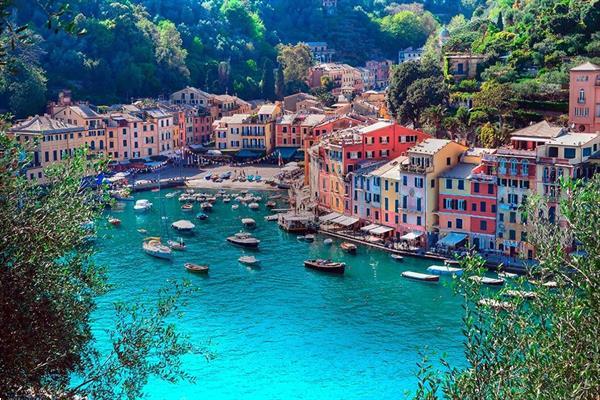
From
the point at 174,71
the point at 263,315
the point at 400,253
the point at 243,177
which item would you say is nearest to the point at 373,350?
the point at 263,315

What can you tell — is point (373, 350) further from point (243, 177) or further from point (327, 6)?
point (327, 6)

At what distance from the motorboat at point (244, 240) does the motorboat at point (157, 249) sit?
3.15 m

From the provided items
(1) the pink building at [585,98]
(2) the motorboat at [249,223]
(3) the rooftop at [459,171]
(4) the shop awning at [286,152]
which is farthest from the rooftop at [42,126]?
(1) the pink building at [585,98]

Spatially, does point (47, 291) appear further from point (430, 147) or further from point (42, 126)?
point (42, 126)

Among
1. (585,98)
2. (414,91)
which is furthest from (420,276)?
(414,91)

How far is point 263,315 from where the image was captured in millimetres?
31547

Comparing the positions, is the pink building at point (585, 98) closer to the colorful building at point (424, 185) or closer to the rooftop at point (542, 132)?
the rooftop at point (542, 132)

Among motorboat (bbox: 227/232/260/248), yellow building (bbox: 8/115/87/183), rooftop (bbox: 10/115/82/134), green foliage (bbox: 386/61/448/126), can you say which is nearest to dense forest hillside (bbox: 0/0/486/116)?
rooftop (bbox: 10/115/82/134)

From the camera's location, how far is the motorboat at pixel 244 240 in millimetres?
41031

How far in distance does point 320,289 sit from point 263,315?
3.68 metres

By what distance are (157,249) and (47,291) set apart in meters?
28.1

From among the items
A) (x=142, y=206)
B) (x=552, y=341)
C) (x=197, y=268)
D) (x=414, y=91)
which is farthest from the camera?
(x=414, y=91)

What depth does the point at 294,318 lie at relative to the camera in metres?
31.2

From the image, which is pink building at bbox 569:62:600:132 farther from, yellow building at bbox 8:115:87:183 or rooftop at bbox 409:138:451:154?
yellow building at bbox 8:115:87:183
